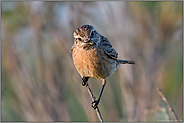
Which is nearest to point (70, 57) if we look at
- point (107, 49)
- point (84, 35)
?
point (107, 49)

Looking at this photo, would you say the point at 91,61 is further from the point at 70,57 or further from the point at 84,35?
the point at 70,57

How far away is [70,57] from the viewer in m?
5.26

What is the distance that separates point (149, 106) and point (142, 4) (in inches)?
120

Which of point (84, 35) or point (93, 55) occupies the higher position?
point (84, 35)

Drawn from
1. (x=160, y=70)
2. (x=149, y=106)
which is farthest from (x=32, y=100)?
(x=160, y=70)

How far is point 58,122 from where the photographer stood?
521 cm

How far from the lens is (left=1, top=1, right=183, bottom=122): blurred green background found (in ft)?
17.8

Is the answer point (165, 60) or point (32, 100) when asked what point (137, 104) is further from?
point (32, 100)

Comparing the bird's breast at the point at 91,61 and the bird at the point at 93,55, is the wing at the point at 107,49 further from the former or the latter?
the bird's breast at the point at 91,61

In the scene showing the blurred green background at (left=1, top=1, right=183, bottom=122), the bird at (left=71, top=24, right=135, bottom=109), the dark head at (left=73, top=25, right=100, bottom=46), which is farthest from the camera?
the blurred green background at (left=1, top=1, right=183, bottom=122)

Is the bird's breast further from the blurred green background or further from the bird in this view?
the blurred green background

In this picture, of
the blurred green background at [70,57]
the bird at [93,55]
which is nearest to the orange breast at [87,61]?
the bird at [93,55]

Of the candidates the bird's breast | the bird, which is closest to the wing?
the bird

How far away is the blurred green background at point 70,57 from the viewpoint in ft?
17.8
